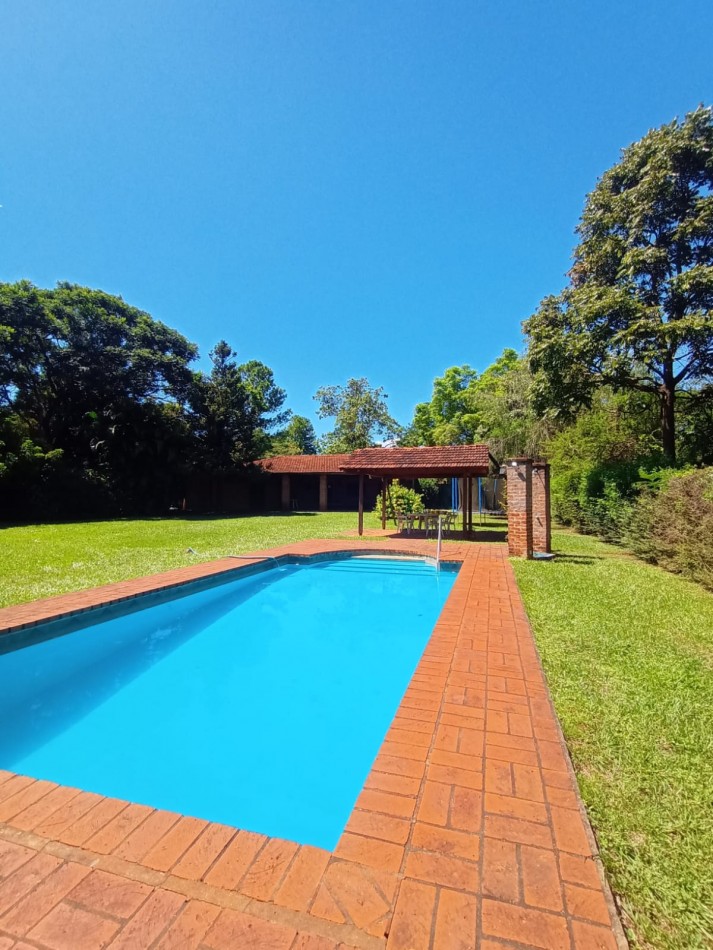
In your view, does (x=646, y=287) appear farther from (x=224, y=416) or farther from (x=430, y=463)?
(x=224, y=416)

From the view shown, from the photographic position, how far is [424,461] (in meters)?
14.4

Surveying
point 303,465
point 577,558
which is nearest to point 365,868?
point 577,558

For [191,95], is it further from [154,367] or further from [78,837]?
[154,367]

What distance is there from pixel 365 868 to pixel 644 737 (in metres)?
2.01

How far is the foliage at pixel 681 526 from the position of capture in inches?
282

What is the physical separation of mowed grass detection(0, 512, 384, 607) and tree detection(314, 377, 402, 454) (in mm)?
22116

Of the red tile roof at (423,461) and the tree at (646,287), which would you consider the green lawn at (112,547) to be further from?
the tree at (646,287)

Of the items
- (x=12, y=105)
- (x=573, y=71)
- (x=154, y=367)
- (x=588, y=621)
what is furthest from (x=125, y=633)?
(x=154, y=367)

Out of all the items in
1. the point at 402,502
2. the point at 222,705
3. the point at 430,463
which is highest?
the point at 430,463

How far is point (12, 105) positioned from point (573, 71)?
11.0 m

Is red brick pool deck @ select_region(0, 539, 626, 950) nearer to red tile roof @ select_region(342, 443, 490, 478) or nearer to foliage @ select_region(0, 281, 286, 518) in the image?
red tile roof @ select_region(342, 443, 490, 478)

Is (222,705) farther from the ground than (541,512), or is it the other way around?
(541,512)

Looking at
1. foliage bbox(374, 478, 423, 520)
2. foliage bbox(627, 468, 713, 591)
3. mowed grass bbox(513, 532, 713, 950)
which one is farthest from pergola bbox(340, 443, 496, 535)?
mowed grass bbox(513, 532, 713, 950)

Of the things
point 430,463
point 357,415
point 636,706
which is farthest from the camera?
point 357,415
